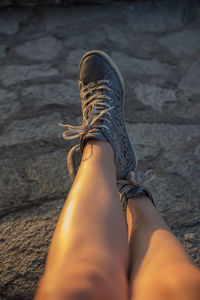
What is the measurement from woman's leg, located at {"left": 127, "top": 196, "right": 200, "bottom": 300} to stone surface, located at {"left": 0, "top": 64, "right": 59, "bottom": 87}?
1.44m

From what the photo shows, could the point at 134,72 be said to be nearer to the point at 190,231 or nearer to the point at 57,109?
the point at 57,109

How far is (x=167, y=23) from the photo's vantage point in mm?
2695

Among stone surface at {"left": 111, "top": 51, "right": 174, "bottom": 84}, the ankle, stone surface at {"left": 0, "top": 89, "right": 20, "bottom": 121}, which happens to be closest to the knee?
the ankle

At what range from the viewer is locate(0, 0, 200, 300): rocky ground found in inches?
43.0

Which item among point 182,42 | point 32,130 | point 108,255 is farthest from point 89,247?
point 182,42

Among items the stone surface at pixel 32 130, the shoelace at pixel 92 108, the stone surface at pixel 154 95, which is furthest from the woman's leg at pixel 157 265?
the stone surface at pixel 154 95

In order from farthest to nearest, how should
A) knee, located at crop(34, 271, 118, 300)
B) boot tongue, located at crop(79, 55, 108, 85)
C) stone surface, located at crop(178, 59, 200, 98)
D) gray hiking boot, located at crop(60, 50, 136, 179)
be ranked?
stone surface, located at crop(178, 59, 200, 98) < boot tongue, located at crop(79, 55, 108, 85) < gray hiking boot, located at crop(60, 50, 136, 179) < knee, located at crop(34, 271, 118, 300)

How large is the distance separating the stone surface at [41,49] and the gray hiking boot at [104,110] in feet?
2.76

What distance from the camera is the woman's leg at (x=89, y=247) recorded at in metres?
0.60

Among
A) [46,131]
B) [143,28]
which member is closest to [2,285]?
[46,131]

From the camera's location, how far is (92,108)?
1266 mm

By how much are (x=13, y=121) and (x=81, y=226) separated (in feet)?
3.53

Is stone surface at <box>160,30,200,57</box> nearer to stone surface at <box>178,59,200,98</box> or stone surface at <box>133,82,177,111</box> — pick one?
stone surface at <box>178,59,200,98</box>

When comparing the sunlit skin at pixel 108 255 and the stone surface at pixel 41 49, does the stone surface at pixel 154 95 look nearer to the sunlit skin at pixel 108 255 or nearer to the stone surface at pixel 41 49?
the stone surface at pixel 41 49
